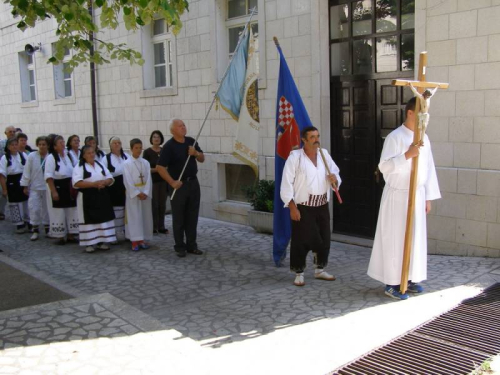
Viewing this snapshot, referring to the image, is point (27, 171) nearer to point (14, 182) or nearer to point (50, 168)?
point (14, 182)

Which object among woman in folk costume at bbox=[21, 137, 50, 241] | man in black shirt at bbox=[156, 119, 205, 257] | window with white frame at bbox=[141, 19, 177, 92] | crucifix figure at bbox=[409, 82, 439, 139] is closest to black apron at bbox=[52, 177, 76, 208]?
woman in folk costume at bbox=[21, 137, 50, 241]

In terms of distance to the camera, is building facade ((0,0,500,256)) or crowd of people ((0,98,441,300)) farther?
building facade ((0,0,500,256))

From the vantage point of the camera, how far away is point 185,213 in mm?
8102

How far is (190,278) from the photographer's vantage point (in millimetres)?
6867

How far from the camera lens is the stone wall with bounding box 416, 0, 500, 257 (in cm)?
671

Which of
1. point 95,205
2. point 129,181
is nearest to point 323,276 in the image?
point 129,181

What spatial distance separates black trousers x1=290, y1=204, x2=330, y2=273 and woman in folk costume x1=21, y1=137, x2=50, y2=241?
208 inches

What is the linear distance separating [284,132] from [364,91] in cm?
189

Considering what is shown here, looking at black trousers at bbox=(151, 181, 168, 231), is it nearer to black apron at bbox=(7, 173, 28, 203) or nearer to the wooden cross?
black apron at bbox=(7, 173, 28, 203)

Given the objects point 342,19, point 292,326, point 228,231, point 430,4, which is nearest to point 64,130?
point 228,231

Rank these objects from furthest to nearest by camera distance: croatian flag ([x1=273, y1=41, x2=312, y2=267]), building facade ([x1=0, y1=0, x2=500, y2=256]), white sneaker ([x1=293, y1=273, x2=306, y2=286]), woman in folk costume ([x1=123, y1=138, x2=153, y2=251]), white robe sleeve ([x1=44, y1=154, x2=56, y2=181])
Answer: white robe sleeve ([x1=44, y1=154, x2=56, y2=181]), woman in folk costume ([x1=123, y1=138, x2=153, y2=251]), croatian flag ([x1=273, y1=41, x2=312, y2=267]), building facade ([x1=0, y1=0, x2=500, y2=256]), white sneaker ([x1=293, y1=273, x2=306, y2=286])

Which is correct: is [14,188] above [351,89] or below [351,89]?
below

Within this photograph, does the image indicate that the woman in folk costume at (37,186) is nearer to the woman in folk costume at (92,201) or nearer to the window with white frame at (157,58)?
the woman in folk costume at (92,201)

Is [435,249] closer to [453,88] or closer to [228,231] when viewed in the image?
[453,88]
